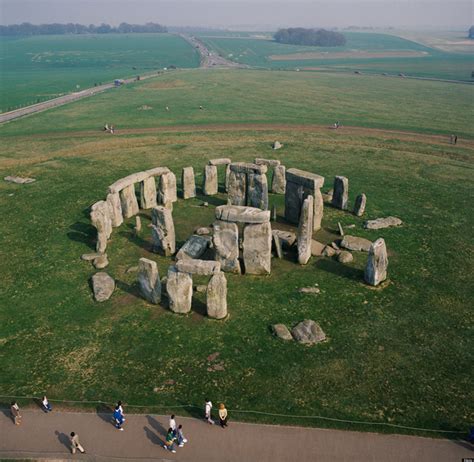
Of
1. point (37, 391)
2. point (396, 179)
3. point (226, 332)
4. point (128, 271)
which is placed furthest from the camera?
point (396, 179)

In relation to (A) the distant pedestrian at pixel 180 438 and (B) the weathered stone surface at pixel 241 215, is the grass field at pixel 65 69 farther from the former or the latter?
(A) the distant pedestrian at pixel 180 438

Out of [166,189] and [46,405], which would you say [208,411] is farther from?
[166,189]

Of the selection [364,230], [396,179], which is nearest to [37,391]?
[364,230]

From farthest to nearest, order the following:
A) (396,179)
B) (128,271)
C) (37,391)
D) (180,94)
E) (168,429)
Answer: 1. (180,94)
2. (396,179)
3. (128,271)
4. (37,391)
5. (168,429)

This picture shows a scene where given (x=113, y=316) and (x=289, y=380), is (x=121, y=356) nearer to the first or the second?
(x=113, y=316)

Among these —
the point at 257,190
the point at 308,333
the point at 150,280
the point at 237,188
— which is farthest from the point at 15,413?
the point at 237,188

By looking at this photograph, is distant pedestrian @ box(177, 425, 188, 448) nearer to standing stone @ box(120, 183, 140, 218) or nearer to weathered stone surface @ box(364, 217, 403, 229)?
standing stone @ box(120, 183, 140, 218)

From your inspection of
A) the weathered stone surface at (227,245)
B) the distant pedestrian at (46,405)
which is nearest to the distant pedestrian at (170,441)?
the distant pedestrian at (46,405)
